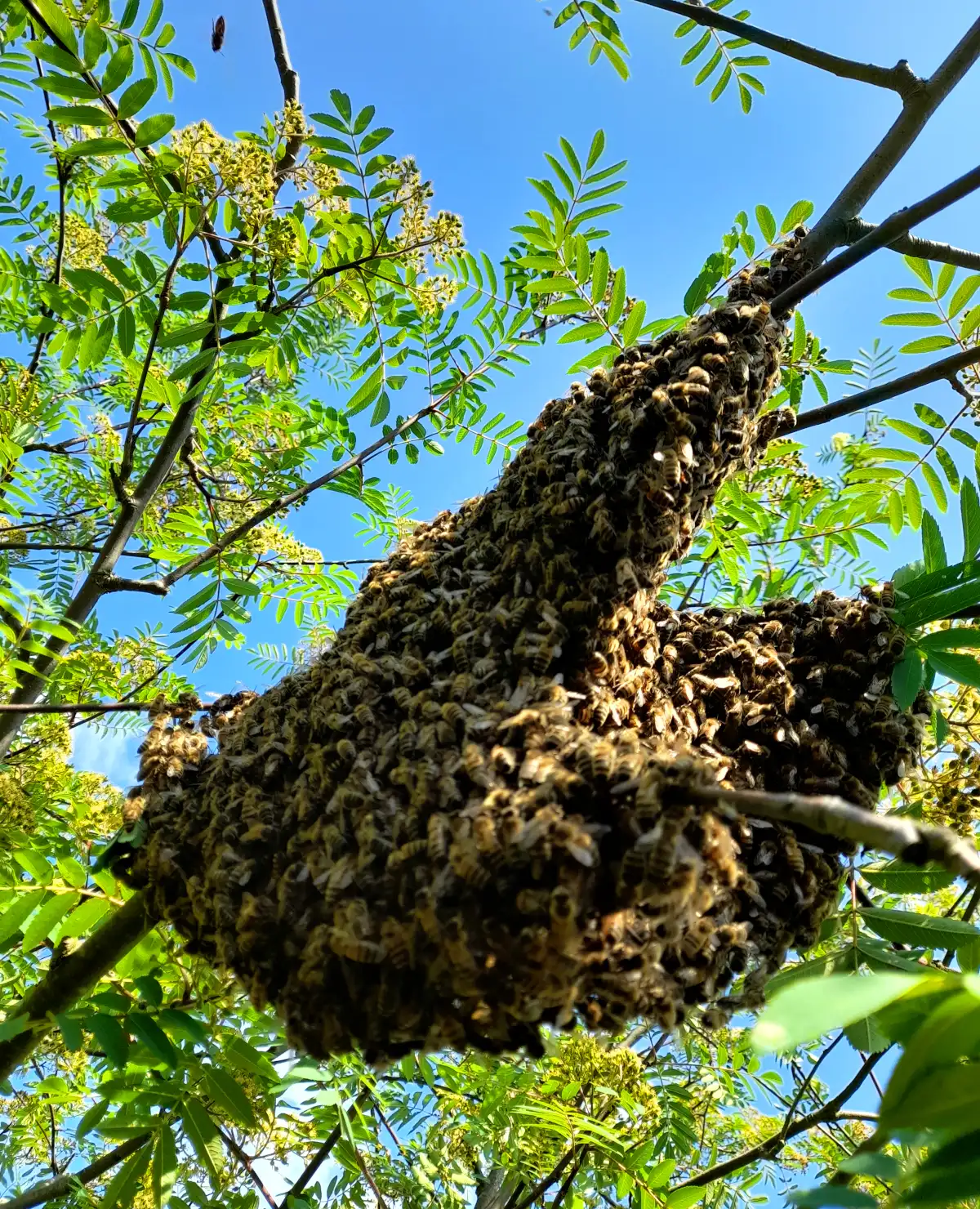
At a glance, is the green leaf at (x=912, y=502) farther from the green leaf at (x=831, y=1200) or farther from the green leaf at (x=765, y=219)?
the green leaf at (x=831, y=1200)

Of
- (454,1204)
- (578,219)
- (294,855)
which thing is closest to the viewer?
(294,855)

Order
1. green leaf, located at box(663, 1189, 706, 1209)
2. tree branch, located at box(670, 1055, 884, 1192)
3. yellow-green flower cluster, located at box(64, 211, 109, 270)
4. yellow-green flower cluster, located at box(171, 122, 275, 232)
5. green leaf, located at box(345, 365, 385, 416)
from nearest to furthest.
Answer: tree branch, located at box(670, 1055, 884, 1192) < green leaf, located at box(663, 1189, 706, 1209) < yellow-green flower cluster, located at box(171, 122, 275, 232) < green leaf, located at box(345, 365, 385, 416) < yellow-green flower cluster, located at box(64, 211, 109, 270)

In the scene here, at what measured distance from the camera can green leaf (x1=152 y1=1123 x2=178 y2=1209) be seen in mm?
2248

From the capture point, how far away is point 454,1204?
11.7 feet

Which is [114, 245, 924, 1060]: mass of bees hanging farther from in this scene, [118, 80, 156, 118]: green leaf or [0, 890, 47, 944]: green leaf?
[118, 80, 156, 118]: green leaf

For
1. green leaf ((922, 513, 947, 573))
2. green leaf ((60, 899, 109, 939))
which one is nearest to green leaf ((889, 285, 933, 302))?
green leaf ((922, 513, 947, 573))

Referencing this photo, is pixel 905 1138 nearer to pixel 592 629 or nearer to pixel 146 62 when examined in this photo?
pixel 592 629

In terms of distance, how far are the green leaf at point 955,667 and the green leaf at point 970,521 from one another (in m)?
0.44

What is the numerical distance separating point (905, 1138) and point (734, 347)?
63.7 inches

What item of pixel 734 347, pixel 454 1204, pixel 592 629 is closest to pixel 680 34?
pixel 734 347

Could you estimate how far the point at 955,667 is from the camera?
192 centimetres

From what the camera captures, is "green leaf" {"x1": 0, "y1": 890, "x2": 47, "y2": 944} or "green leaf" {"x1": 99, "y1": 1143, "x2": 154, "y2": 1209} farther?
"green leaf" {"x1": 99, "y1": 1143, "x2": 154, "y2": 1209}

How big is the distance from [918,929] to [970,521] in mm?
1102

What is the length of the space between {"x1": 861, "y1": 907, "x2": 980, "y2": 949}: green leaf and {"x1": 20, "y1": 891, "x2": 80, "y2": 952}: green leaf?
81.9 inches
